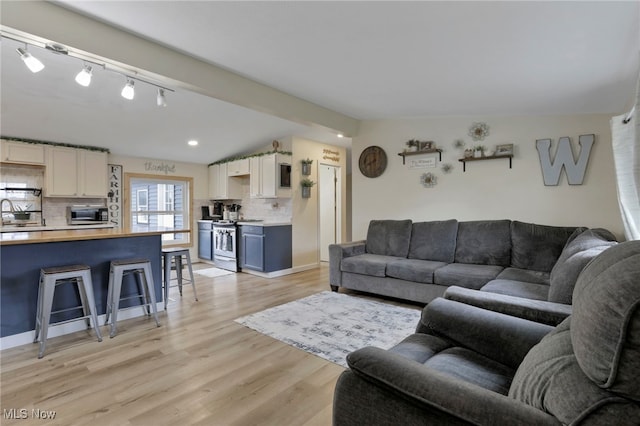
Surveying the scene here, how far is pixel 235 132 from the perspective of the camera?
5.39 m

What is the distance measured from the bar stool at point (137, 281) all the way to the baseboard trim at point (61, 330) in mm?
76

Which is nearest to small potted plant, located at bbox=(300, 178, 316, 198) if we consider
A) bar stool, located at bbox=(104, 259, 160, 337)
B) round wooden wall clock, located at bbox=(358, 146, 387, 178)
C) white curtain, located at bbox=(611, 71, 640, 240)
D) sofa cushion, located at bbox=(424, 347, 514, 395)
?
round wooden wall clock, located at bbox=(358, 146, 387, 178)

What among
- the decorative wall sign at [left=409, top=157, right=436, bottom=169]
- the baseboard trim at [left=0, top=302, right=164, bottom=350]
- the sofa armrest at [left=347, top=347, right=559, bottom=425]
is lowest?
the baseboard trim at [left=0, top=302, right=164, bottom=350]

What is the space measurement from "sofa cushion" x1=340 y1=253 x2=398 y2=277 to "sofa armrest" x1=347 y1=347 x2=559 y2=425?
283cm

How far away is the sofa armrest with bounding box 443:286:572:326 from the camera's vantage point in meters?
1.61

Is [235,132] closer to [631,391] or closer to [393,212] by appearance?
[393,212]

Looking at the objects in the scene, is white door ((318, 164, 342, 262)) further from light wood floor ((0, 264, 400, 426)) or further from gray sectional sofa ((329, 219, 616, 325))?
light wood floor ((0, 264, 400, 426))

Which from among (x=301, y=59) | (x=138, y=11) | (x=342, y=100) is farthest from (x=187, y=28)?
(x=342, y=100)

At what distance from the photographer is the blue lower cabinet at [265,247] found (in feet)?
17.2

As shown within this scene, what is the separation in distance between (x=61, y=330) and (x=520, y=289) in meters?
4.09

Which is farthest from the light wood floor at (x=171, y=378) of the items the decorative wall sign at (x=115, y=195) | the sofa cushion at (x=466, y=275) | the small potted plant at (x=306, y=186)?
the decorative wall sign at (x=115, y=195)

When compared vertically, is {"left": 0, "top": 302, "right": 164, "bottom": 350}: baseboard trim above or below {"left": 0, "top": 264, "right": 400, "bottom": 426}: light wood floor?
above

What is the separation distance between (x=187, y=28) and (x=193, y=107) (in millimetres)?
2083

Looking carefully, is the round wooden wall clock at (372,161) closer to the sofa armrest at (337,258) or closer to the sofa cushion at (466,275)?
the sofa armrest at (337,258)
